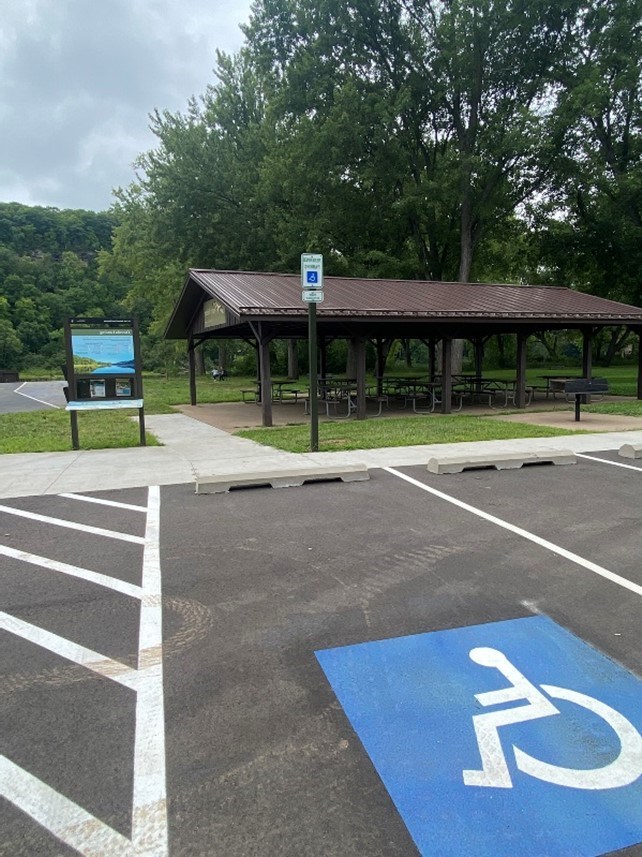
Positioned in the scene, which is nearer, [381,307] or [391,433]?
[391,433]

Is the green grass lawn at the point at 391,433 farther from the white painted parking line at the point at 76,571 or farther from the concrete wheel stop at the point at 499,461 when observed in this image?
the white painted parking line at the point at 76,571

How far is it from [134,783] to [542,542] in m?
3.66

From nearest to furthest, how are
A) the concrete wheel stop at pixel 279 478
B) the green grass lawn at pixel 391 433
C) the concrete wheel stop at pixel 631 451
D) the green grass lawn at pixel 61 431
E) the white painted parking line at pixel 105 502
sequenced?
1. the white painted parking line at pixel 105 502
2. the concrete wheel stop at pixel 279 478
3. the concrete wheel stop at pixel 631 451
4. the green grass lawn at pixel 391 433
5. the green grass lawn at pixel 61 431

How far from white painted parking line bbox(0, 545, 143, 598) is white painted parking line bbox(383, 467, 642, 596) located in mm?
3170

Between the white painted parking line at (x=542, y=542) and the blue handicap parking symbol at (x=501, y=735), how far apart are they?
981mm

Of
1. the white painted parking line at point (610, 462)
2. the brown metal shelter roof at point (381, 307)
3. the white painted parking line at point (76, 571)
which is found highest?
the brown metal shelter roof at point (381, 307)

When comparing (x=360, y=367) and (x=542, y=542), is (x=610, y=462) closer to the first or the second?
(x=542, y=542)

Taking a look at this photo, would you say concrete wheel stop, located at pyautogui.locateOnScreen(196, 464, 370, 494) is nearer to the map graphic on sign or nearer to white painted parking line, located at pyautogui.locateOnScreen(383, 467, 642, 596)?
white painted parking line, located at pyautogui.locateOnScreen(383, 467, 642, 596)

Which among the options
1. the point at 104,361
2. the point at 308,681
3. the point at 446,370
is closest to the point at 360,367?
the point at 446,370

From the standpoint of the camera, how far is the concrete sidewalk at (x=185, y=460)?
24.0ft

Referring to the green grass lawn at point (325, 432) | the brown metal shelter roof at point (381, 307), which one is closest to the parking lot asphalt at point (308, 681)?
the green grass lawn at point (325, 432)

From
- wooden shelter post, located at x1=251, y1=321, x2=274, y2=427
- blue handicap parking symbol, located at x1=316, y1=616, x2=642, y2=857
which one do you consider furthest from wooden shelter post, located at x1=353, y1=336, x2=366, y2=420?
blue handicap parking symbol, located at x1=316, y1=616, x2=642, y2=857

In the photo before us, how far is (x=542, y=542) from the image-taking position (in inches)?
185

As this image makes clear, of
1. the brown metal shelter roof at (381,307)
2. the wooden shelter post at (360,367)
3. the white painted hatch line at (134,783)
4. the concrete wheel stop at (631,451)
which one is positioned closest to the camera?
the white painted hatch line at (134,783)
